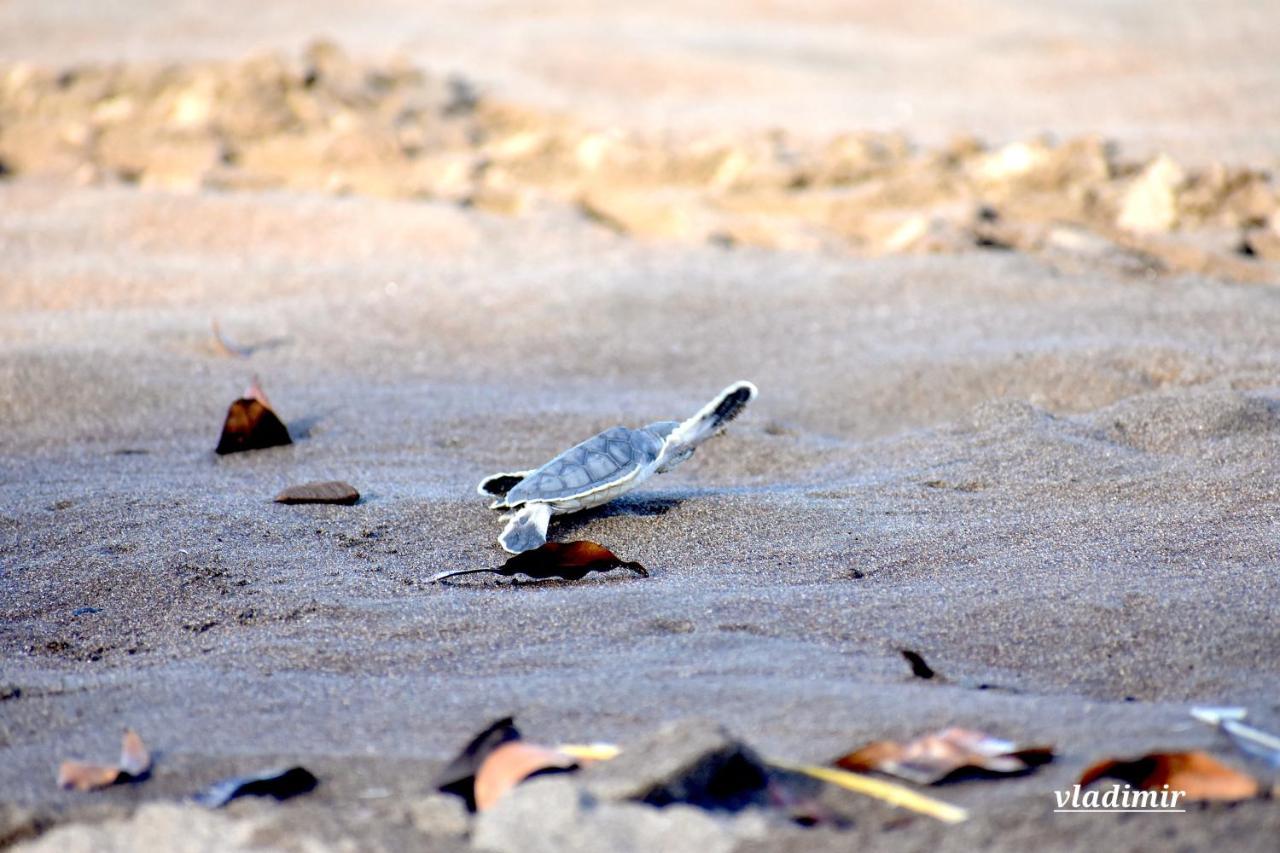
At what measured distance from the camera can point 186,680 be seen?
201cm

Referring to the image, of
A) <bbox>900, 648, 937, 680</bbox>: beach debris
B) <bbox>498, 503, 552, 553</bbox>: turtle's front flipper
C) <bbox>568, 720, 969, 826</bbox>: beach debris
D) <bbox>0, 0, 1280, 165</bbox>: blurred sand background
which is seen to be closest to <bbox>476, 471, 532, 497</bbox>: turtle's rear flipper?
<bbox>498, 503, 552, 553</bbox>: turtle's front flipper

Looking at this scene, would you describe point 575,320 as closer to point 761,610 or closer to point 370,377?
point 370,377

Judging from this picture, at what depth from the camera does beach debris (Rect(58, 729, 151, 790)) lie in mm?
1636

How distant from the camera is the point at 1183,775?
4.83 feet

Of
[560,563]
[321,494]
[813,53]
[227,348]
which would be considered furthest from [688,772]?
[813,53]

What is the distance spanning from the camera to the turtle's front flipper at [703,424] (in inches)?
116

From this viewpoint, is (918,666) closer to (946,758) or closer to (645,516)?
(946,758)

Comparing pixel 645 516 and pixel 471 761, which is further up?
pixel 471 761

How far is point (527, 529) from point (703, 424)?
1.70 feet

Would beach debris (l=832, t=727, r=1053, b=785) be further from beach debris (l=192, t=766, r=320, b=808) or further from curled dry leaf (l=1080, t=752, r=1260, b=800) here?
beach debris (l=192, t=766, r=320, b=808)

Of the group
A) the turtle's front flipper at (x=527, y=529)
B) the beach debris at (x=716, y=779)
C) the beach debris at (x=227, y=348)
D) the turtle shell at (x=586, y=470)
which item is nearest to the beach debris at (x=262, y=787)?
the beach debris at (x=716, y=779)

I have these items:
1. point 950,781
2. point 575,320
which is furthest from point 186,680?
point 575,320

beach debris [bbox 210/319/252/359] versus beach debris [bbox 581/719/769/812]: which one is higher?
beach debris [bbox 581/719/769/812]

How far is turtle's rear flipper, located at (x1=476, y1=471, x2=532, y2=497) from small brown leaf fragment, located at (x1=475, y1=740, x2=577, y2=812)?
4.17 feet
